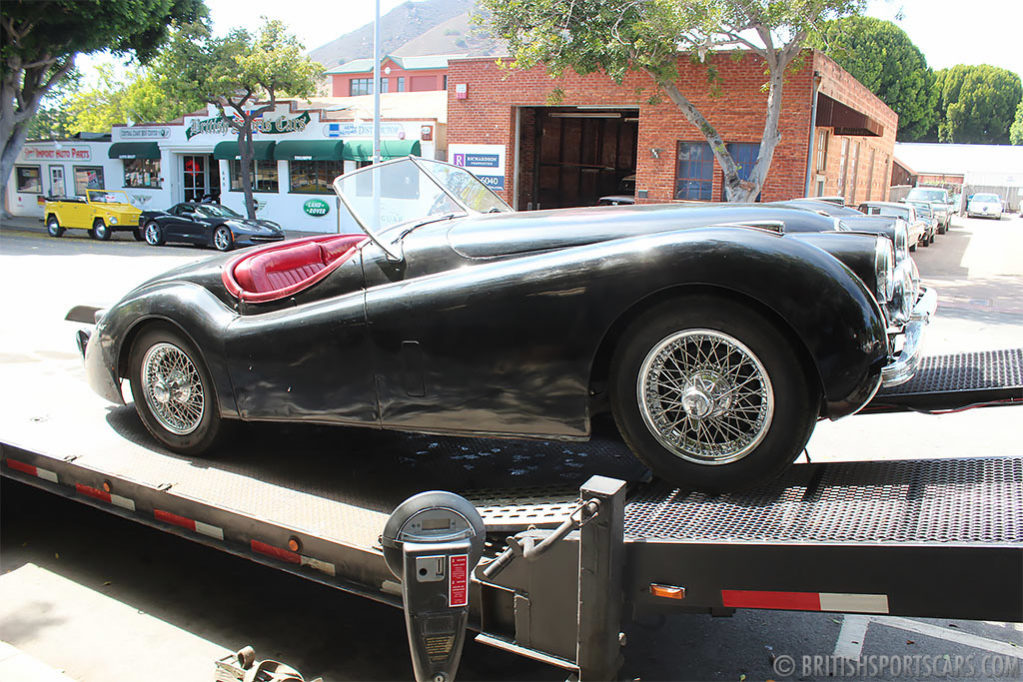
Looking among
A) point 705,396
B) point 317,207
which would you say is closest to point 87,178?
point 317,207

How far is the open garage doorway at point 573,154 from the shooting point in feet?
77.9

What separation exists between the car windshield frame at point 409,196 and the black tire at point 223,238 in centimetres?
1923

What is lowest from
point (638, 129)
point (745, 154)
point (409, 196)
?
point (409, 196)

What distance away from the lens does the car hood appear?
11.0 ft

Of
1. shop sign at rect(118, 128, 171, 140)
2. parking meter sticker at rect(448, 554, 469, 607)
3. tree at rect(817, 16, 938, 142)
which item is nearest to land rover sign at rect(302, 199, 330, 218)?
shop sign at rect(118, 128, 171, 140)

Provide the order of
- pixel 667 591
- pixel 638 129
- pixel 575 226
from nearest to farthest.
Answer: pixel 667 591, pixel 575 226, pixel 638 129

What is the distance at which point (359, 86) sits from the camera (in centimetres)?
9156

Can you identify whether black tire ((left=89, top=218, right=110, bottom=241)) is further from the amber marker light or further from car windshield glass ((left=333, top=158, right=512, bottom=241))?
the amber marker light

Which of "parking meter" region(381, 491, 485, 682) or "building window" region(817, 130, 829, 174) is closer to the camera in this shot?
"parking meter" region(381, 491, 485, 682)

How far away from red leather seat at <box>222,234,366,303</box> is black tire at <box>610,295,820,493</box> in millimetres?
1567

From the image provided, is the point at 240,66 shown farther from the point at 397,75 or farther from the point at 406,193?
the point at 397,75

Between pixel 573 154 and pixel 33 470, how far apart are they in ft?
74.6

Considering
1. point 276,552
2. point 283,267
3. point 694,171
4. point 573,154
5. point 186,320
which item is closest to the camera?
point 276,552

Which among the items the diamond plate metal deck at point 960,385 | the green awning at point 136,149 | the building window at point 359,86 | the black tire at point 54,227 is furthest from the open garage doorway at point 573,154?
the building window at point 359,86
